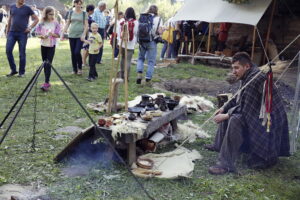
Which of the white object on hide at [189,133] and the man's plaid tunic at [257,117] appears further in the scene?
the white object on hide at [189,133]

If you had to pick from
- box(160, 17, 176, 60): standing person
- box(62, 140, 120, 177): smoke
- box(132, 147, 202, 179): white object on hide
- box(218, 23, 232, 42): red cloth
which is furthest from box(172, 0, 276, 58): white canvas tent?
box(62, 140, 120, 177): smoke

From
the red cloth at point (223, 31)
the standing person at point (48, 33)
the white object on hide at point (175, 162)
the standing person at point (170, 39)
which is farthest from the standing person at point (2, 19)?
the white object on hide at point (175, 162)

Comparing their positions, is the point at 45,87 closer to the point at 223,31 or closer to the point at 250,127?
the point at 250,127

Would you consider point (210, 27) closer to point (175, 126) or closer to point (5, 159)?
point (175, 126)

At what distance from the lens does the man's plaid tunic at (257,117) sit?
13.8ft

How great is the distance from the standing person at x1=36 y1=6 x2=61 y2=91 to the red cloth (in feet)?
23.6

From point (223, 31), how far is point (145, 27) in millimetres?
5679

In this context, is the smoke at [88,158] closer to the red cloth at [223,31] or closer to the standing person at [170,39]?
the standing person at [170,39]

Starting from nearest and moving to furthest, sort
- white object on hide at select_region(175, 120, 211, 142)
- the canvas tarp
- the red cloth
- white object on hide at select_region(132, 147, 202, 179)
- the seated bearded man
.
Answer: white object on hide at select_region(132, 147, 202, 179) → the seated bearded man → white object on hide at select_region(175, 120, 211, 142) → the canvas tarp → the red cloth

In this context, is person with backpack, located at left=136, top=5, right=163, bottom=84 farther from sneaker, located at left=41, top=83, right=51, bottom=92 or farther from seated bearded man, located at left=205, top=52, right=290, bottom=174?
seated bearded man, located at left=205, top=52, right=290, bottom=174

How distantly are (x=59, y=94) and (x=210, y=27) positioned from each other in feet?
24.5

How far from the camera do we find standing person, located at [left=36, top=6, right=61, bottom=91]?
7309mm

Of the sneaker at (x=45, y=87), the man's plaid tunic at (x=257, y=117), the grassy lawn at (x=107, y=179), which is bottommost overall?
the grassy lawn at (x=107, y=179)

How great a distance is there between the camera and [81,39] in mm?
8516
